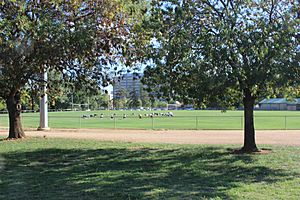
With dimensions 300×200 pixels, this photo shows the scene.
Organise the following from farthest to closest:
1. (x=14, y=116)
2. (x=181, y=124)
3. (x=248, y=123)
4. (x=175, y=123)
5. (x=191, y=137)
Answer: (x=175, y=123)
(x=181, y=124)
(x=191, y=137)
(x=14, y=116)
(x=248, y=123)

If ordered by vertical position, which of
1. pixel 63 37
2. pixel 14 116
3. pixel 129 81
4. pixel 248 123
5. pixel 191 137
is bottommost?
pixel 191 137

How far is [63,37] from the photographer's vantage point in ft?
42.2

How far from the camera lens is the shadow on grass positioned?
7.86 metres

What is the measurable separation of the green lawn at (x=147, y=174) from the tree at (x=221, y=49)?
7.57 feet

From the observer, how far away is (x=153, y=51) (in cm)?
1220

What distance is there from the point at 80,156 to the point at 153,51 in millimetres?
4865

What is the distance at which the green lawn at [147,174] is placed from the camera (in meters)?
7.80

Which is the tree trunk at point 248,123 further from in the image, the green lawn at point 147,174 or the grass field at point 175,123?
the grass field at point 175,123

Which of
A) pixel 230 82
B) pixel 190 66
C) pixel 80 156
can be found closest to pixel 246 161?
pixel 230 82

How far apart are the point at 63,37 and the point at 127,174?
213 inches

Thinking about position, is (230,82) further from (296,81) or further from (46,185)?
(46,185)

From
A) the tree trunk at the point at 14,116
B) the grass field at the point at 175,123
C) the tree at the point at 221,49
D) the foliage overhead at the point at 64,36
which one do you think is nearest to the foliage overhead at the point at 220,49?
the tree at the point at 221,49

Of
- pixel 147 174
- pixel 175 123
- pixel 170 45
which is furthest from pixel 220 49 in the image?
pixel 175 123

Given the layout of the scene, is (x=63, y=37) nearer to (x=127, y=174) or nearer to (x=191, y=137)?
(x=127, y=174)
